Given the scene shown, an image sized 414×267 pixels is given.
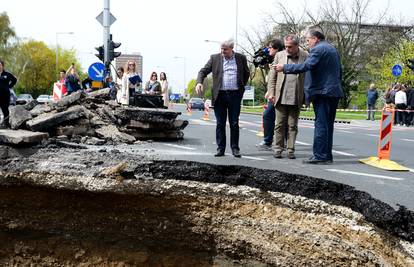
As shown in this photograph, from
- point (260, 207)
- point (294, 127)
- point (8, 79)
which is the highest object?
point (8, 79)

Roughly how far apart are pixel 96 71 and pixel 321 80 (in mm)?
10115

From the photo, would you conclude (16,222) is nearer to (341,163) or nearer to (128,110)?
(341,163)

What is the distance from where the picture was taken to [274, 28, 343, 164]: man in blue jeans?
5.64 meters

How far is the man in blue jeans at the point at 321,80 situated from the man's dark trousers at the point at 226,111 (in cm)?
98

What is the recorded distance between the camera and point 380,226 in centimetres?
279

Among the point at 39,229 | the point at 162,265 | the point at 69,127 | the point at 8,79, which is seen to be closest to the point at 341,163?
the point at 162,265

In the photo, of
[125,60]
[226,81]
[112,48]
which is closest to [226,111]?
[226,81]

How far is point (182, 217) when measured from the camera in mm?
3656

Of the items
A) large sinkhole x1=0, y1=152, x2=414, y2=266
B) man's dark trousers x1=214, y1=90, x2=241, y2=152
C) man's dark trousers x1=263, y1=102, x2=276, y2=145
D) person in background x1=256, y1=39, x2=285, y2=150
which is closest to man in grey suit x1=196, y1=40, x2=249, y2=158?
man's dark trousers x1=214, y1=90, x2=241, y2=152

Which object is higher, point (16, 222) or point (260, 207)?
point (260, 207)

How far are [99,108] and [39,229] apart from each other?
5.49 m

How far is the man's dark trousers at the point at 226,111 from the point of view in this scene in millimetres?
6340

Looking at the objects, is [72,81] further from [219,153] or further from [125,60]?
[125,60]

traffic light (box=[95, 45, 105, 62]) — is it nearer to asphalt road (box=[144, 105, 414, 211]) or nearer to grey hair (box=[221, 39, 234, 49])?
asphalt road (box=[144, 105, 414, 211])
